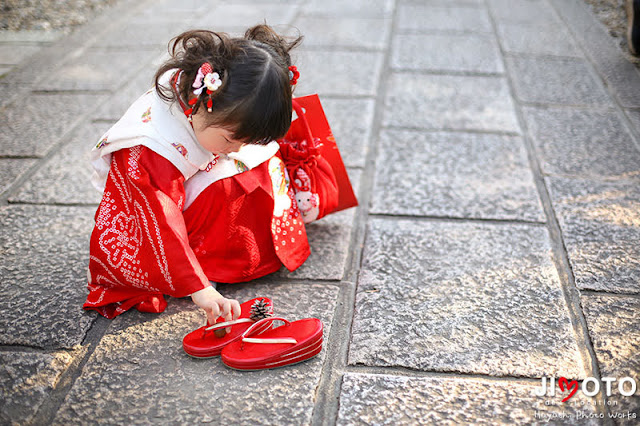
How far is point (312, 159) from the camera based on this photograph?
1.78 m

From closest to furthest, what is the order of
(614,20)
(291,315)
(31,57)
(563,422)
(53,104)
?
(563,422) → (291,315) → (53,104) → (31,57) → (614,20)

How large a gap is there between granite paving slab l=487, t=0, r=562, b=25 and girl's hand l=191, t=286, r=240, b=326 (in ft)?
11.0

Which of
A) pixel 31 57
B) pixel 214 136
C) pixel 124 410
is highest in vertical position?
pixel 214 136

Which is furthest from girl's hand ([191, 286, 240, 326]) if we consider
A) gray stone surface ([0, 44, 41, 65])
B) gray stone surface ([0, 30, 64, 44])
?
gray stone surface ([0, 30, 64, 44])

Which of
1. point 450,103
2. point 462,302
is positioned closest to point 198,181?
point 462,302

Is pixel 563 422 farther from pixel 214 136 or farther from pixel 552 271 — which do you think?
pixel 214 136

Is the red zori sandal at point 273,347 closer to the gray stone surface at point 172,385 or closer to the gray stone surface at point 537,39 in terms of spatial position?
the gray stone surface at point 172,385

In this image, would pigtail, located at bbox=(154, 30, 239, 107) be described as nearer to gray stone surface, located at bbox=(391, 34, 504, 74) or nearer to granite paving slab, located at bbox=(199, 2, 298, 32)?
gray stone surface, located at bbox=(391, 34, 504, 74)

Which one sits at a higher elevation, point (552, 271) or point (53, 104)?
point (53, 104)

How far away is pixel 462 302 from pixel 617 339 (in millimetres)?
383

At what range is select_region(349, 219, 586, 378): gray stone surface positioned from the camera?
4.53 feet

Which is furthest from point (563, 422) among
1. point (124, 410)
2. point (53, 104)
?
point (53, 104)

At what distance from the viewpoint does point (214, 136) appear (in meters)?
1.39

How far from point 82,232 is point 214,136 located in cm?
74
